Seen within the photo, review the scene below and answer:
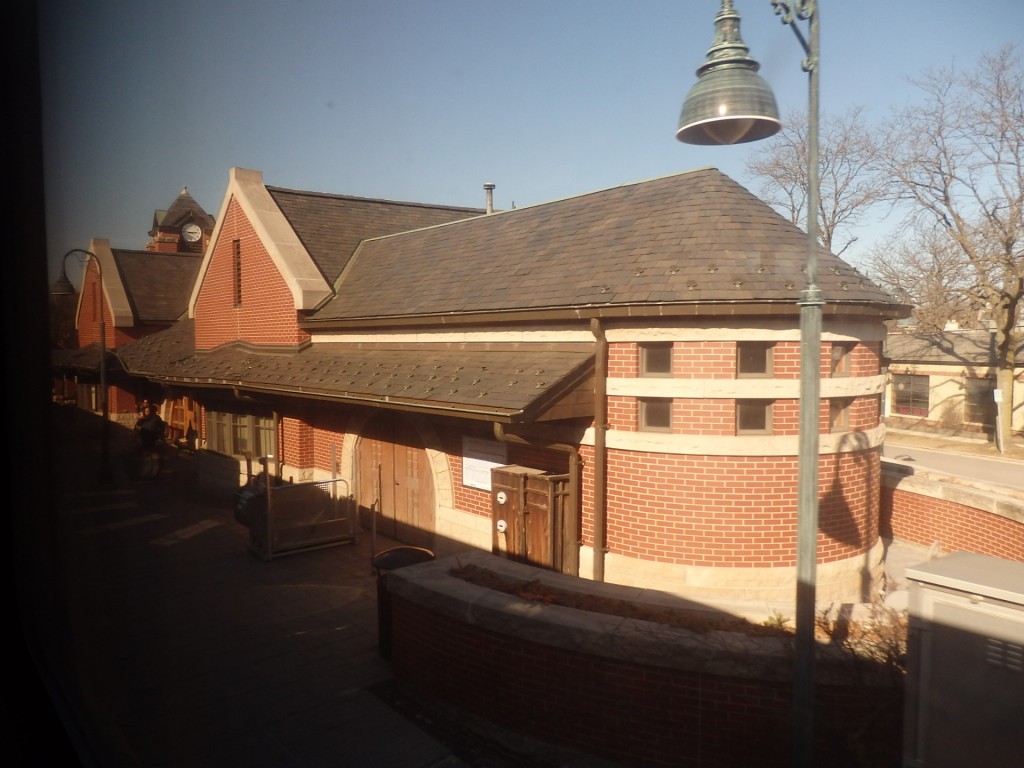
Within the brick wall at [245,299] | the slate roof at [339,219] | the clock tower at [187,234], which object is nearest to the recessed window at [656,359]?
the brick wall at [245,299]

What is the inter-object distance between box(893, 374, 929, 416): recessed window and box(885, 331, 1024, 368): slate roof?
0.85 meters

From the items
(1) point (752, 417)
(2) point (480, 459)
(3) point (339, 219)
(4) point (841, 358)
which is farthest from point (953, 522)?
(3) point (339, 219)

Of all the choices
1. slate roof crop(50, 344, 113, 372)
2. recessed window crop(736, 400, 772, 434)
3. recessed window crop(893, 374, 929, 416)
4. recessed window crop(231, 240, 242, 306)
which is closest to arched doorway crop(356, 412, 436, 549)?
slate roof crop(50, 344, 113, 372)

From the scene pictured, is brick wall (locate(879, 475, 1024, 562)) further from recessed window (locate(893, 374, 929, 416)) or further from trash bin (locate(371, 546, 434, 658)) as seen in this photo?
recessed window (locate(893, 374, 929, 416))

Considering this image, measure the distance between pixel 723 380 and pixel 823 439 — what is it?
1.47m

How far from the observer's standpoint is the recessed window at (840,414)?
8.27 m

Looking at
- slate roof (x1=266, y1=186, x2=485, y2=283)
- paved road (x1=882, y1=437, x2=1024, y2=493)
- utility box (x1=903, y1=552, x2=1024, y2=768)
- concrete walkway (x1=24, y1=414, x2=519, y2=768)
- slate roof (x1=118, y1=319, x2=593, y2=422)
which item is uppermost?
slate roof (x1=266, y1=186, x2=485, y2=283)

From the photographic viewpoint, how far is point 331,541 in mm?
11688

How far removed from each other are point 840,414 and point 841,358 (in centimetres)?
68

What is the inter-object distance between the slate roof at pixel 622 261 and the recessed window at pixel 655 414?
3.81 feet

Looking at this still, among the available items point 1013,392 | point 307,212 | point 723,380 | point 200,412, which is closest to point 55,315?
point 723,380

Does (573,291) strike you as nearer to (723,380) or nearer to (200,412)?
(723,380)

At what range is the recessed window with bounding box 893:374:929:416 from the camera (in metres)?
28.0

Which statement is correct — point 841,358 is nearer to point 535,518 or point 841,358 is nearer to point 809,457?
point 535,518
